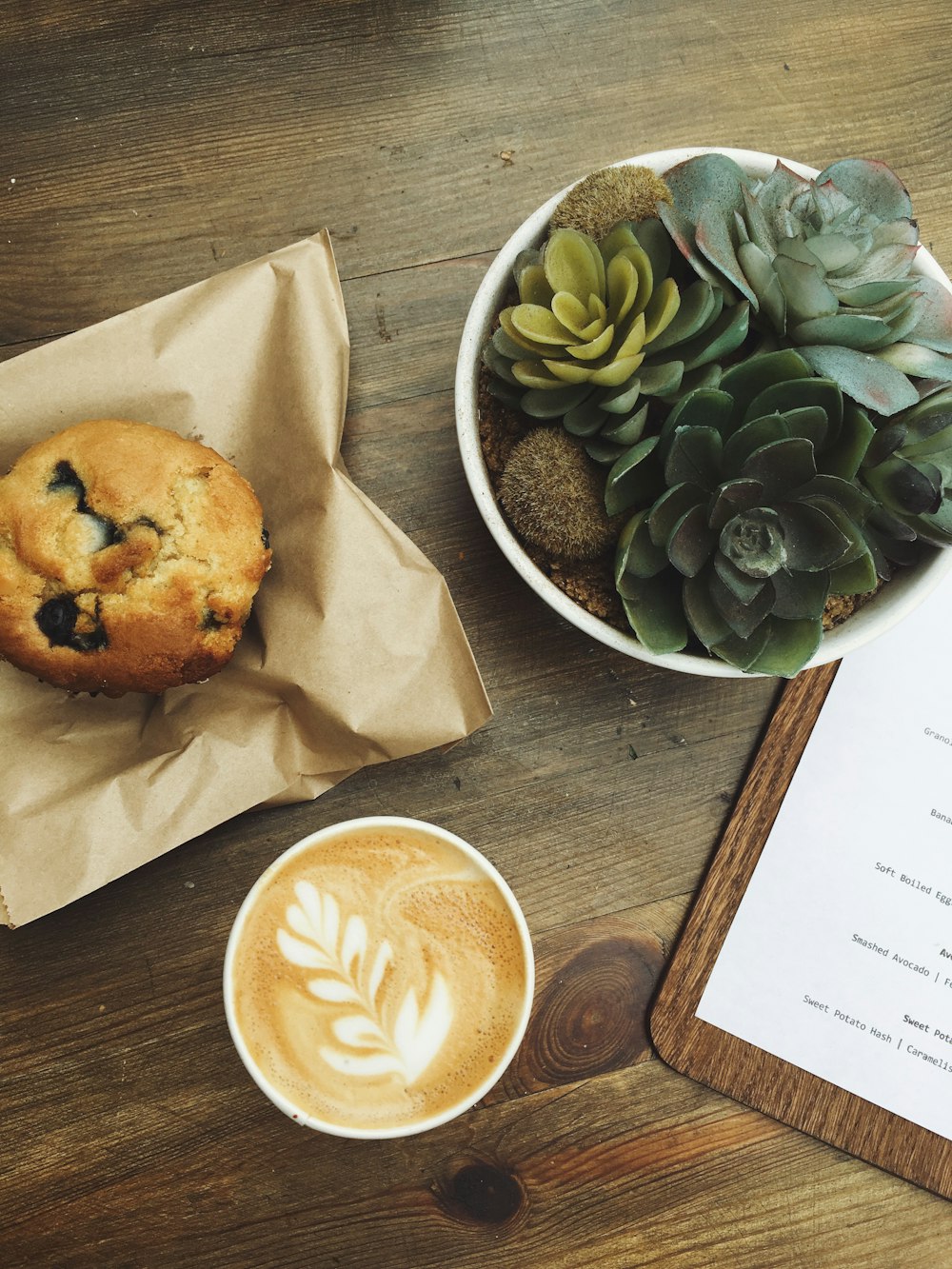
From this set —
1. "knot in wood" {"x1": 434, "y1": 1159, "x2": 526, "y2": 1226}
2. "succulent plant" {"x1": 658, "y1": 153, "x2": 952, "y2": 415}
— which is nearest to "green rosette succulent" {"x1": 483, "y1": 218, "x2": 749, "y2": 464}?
"succulent plant" {"x1": 658, "y1": 153, "x2": 952, "y2": 415}

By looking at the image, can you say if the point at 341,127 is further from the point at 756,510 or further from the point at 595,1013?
the point at 595,1013

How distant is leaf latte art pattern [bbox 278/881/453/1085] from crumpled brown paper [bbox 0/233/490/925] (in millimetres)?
110

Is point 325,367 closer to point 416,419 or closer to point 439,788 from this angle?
point 416,419

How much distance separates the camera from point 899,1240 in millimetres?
907

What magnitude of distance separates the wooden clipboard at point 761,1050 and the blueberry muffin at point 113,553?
510mm

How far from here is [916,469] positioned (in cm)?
66

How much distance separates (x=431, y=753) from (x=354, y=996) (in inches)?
8.8

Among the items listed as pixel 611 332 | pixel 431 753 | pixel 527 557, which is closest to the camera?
pixel 611 332

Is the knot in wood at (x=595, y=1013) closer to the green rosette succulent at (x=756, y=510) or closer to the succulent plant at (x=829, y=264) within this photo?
the green rosette succulent at (x=756, y=510)

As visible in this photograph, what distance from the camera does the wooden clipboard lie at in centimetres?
90

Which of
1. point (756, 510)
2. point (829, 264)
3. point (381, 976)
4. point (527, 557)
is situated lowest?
point (381, 976)

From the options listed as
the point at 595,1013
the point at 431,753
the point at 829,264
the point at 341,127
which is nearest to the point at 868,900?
the point at 595,1013

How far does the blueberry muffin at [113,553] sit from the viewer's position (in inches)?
30.0

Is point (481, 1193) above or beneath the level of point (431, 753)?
beneath
